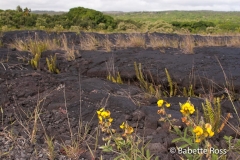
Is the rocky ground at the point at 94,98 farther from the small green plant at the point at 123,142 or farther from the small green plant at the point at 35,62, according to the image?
the small green plant at the point at 123,142

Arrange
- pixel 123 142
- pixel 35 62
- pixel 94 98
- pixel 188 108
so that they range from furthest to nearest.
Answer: pixel 35 62
pixel 94 98
pixel 123 142
pixel 188 108

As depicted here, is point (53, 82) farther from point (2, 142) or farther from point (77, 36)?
point (77, 36)

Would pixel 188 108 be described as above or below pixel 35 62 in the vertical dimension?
above

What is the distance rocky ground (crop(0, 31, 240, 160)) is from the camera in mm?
3205

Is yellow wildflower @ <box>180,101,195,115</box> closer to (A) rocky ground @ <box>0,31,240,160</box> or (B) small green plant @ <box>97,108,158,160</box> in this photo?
(B) small green plant @ <box>97,108,158,160</box>

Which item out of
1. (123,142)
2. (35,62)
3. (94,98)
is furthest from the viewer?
(35,62)

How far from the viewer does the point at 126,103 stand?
4.06m

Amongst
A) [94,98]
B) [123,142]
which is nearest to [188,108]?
[123,142]

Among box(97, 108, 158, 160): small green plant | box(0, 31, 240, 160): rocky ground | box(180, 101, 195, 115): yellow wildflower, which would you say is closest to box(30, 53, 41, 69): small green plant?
box(0, 31, 240, 160): rocky ground

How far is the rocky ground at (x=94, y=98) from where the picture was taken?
3.21 m

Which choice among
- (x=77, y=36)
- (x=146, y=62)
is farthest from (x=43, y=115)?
(x=77, y=36)

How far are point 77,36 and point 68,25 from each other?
11.1 meters

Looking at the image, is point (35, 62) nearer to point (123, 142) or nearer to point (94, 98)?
point (94, 98)

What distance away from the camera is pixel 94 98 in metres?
4.18
